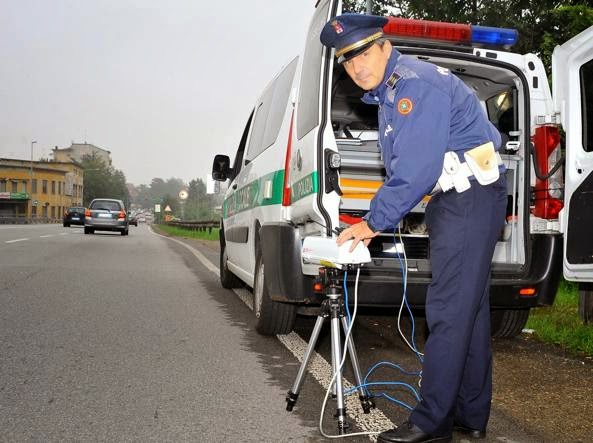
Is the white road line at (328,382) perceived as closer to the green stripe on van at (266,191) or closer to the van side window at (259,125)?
the green stripe on van at (266,191)

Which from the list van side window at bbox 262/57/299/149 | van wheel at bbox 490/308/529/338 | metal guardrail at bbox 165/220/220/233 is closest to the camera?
van side window at bbox 262/57/299/149

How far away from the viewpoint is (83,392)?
379 centimetres

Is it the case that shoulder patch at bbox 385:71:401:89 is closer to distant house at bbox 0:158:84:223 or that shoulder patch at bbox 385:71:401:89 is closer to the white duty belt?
the white duty belt

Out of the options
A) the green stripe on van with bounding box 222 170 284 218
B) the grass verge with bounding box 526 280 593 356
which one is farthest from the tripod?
the grass verge with bounding box 526 280 593 356

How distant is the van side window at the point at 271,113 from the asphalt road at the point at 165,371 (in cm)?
157

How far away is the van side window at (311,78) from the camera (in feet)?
13.6

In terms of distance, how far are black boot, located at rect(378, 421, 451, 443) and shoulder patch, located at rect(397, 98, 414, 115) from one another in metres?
1.34

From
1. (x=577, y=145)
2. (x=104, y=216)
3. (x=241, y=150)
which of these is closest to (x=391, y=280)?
(x=577, y=145)

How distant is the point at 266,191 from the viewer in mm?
5203

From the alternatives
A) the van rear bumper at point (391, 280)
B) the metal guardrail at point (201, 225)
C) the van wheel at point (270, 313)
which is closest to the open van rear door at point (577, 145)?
the van rear bumper at point (391, 280)

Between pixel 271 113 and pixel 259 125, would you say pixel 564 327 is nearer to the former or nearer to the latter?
pixel 271 113

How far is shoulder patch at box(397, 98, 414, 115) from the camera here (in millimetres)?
2803

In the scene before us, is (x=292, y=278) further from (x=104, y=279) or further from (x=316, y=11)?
(x=104, y=279)

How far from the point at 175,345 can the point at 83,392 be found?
1359 millimetres
